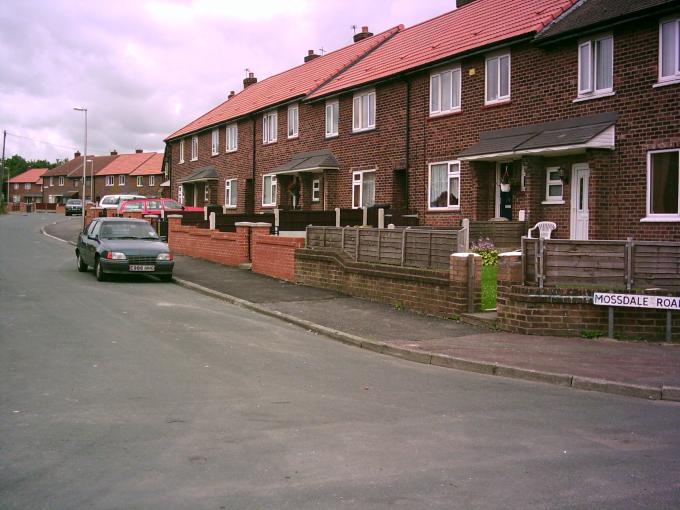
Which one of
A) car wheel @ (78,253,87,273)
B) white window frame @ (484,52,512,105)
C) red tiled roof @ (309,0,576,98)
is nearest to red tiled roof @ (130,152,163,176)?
red tiled roof @ (309,0,576,98)

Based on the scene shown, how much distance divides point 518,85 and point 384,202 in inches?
272

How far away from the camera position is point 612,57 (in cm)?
1748

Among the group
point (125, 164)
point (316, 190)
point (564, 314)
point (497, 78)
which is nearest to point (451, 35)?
point (497, 78)

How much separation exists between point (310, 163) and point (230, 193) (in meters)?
11.6

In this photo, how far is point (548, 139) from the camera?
17.9m

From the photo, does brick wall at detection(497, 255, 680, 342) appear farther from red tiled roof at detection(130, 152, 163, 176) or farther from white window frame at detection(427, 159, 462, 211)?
red tiled roof at detection(130, 152, 163, 176)

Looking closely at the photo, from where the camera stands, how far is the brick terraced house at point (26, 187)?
127 metres

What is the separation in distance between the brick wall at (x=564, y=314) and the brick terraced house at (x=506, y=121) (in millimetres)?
5828

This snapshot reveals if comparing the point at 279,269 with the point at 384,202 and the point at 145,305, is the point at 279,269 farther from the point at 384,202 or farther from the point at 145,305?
the point at 384,202

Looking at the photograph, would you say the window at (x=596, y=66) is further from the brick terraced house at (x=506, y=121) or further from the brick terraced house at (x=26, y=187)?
the brick terraced house at (x=26, y=187)

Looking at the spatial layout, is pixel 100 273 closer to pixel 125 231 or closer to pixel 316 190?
pixel 125 231

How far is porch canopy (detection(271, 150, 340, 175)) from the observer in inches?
1114

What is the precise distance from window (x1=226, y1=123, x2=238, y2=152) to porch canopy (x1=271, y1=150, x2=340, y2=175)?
7671 mm

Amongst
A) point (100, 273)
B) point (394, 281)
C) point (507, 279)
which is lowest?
point (100, 273)
